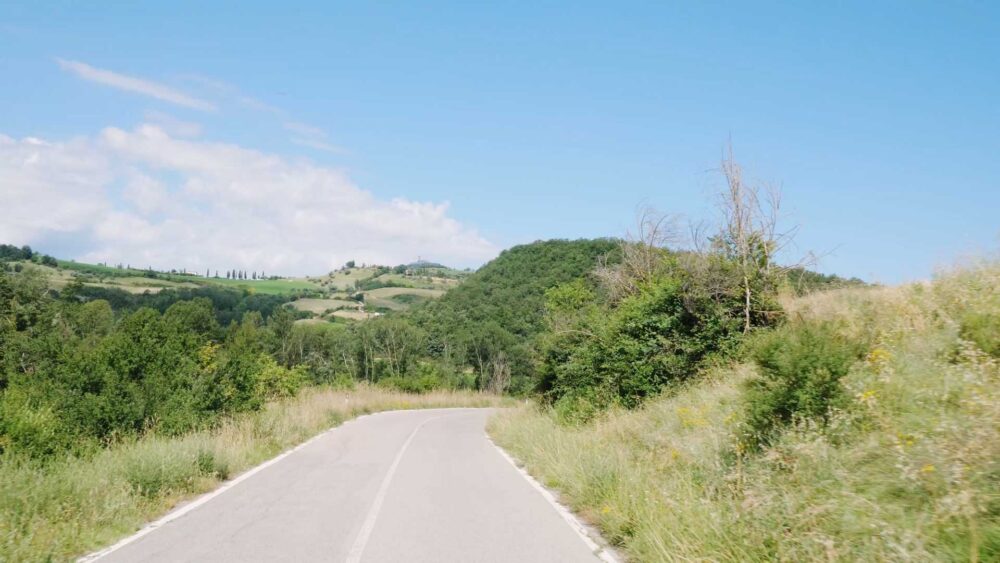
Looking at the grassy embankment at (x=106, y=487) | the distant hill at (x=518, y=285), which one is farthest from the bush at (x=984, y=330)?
the distant hill at (x=518, y=285)

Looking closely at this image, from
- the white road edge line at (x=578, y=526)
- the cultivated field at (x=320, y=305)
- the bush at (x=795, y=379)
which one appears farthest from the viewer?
the cultivated field at (x=320, y=305)

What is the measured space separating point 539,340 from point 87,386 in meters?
15.9

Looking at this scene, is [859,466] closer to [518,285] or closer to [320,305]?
[518,285]

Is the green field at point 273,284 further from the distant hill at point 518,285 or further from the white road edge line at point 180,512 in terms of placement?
the white road edge line at point 180,512

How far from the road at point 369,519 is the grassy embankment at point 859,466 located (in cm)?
98

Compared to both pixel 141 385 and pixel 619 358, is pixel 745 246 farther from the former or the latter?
pixel 141 385

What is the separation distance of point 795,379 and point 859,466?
80.8 inches

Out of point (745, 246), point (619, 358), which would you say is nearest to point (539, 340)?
point (619, 358)

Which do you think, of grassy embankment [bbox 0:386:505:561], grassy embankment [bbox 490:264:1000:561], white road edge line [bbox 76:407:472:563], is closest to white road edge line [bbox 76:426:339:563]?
white road edge line [bbox 76:407:472:563]

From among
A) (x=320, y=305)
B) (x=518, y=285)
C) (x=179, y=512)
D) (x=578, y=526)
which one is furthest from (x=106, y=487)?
(x=320, y=305)

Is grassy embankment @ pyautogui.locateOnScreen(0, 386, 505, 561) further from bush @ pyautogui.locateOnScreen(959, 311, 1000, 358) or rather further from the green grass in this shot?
→ the green grass

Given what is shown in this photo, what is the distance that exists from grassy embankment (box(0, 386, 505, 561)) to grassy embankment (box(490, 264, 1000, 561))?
234 inches

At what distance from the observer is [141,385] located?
15.9m

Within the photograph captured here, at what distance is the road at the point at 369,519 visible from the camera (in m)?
7.27
